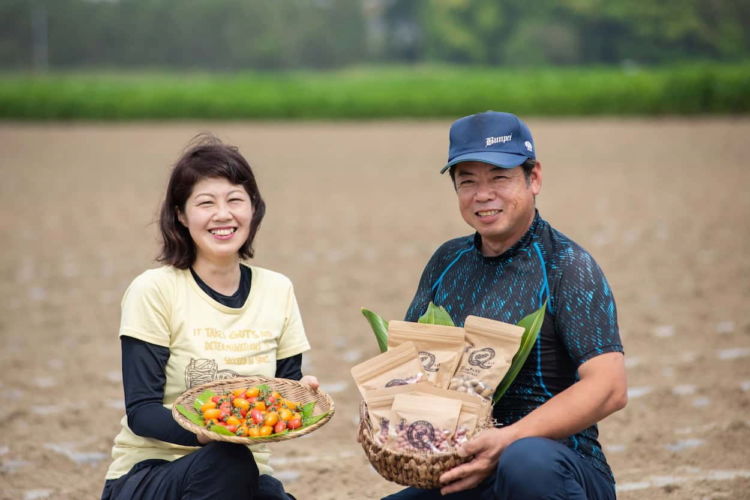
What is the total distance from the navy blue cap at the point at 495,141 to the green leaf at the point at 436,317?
0.47 metres

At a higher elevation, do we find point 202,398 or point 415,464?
point 202,398

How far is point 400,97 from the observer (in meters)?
30.8

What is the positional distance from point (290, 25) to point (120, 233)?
35.6 metres

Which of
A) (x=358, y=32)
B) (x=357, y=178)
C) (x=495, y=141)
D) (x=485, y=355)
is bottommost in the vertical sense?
(x=485, y=355)

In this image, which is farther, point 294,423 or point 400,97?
point 400,97

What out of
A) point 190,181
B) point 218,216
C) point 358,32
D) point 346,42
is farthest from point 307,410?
point 358,32

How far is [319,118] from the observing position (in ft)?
103

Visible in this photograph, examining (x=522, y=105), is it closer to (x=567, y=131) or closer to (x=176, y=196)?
(x=567, y=131)

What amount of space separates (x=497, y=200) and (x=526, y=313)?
14.9 inches

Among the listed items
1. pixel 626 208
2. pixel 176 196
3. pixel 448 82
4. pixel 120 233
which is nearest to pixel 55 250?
pixel 120 233

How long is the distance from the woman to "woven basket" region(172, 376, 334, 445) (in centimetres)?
7

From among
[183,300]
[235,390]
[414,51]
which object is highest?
[414,51]

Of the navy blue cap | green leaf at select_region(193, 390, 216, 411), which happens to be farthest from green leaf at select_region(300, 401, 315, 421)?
the navy blue cap

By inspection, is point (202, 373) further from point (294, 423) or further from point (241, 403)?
point (294, 423)
